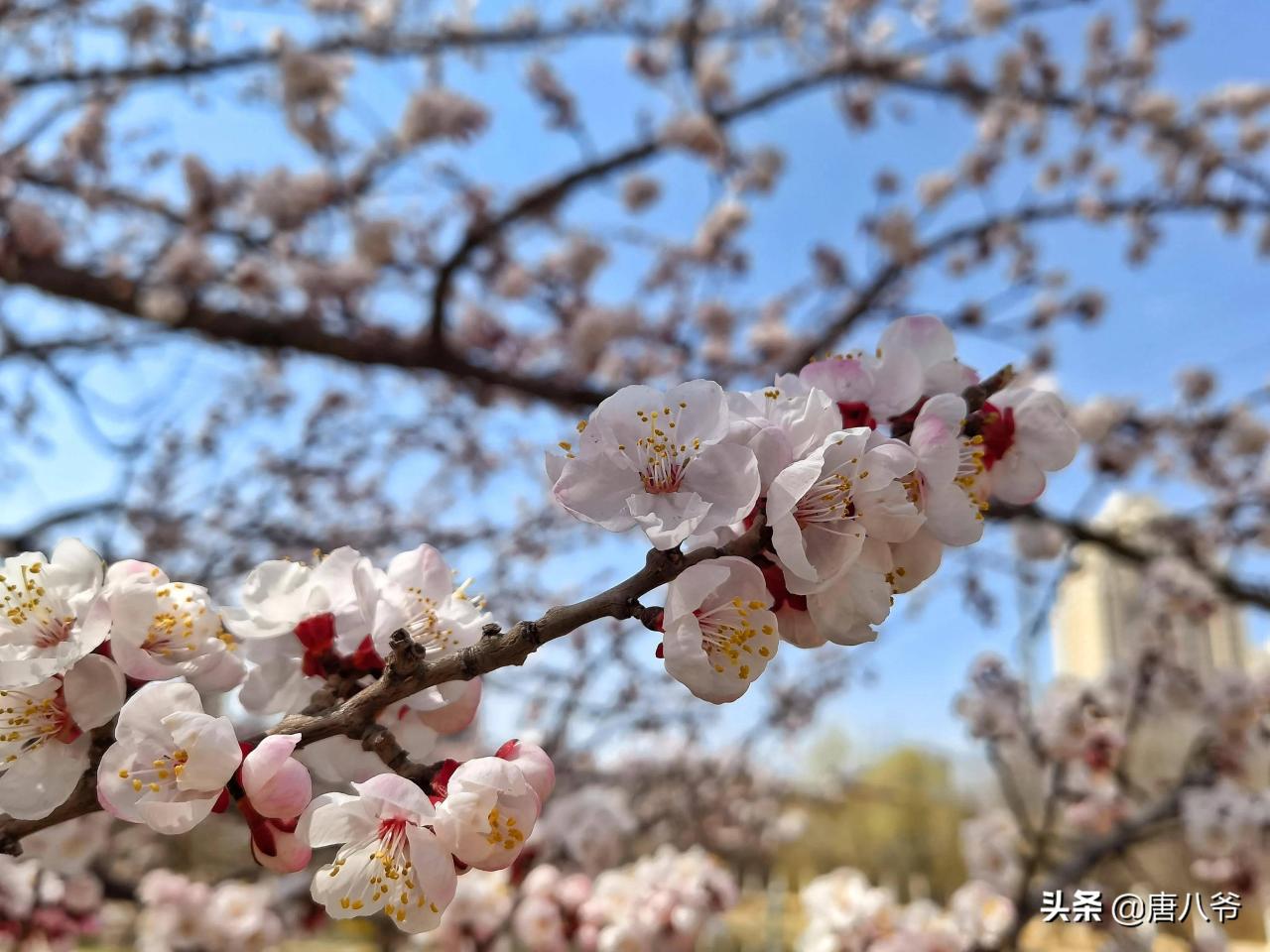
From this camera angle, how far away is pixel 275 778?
553 mm

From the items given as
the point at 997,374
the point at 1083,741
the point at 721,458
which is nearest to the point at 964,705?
the point at 1083,741

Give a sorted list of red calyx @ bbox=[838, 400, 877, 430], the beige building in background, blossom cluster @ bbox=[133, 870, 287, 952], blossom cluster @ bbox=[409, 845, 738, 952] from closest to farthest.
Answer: red calyx @ bbox=[838, 400, 877, 430] → blossom cluster @ bbox=[409, 845, 738, 952] → blossom cluster @ bbox=[133, 870, 287, 952] → the beige building in background

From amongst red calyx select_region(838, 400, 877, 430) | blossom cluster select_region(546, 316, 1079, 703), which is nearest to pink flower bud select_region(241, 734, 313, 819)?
blossom cluster select_region(546, 316, 1079, 703)

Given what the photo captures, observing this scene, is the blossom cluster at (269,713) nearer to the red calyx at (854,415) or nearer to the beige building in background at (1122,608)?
the red calyx at (854,415)

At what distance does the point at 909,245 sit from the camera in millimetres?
3852

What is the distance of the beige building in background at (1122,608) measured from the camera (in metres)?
3.57

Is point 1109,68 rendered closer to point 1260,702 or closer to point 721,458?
point 1260,702

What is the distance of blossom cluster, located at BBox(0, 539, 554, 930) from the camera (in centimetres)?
56

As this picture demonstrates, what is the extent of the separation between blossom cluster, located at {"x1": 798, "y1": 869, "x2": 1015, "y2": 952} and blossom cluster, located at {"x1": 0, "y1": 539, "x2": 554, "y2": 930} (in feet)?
4.83

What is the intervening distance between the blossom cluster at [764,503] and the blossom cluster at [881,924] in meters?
1.44

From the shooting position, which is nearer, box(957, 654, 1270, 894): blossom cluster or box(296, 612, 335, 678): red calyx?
box(296, 612, 335, 678): red calyx

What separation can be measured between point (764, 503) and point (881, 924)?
160 cm

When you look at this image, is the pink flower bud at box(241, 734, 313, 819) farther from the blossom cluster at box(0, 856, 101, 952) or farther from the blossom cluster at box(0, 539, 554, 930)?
the blossom cluster at box(0, 856, 101, 952)

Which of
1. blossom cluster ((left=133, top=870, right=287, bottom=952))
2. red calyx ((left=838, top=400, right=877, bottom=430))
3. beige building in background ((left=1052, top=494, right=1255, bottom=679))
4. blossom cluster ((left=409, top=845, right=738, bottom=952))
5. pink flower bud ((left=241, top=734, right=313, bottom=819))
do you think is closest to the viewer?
pink flower bud ((left=241, top=734, right=313, bottom=819))
